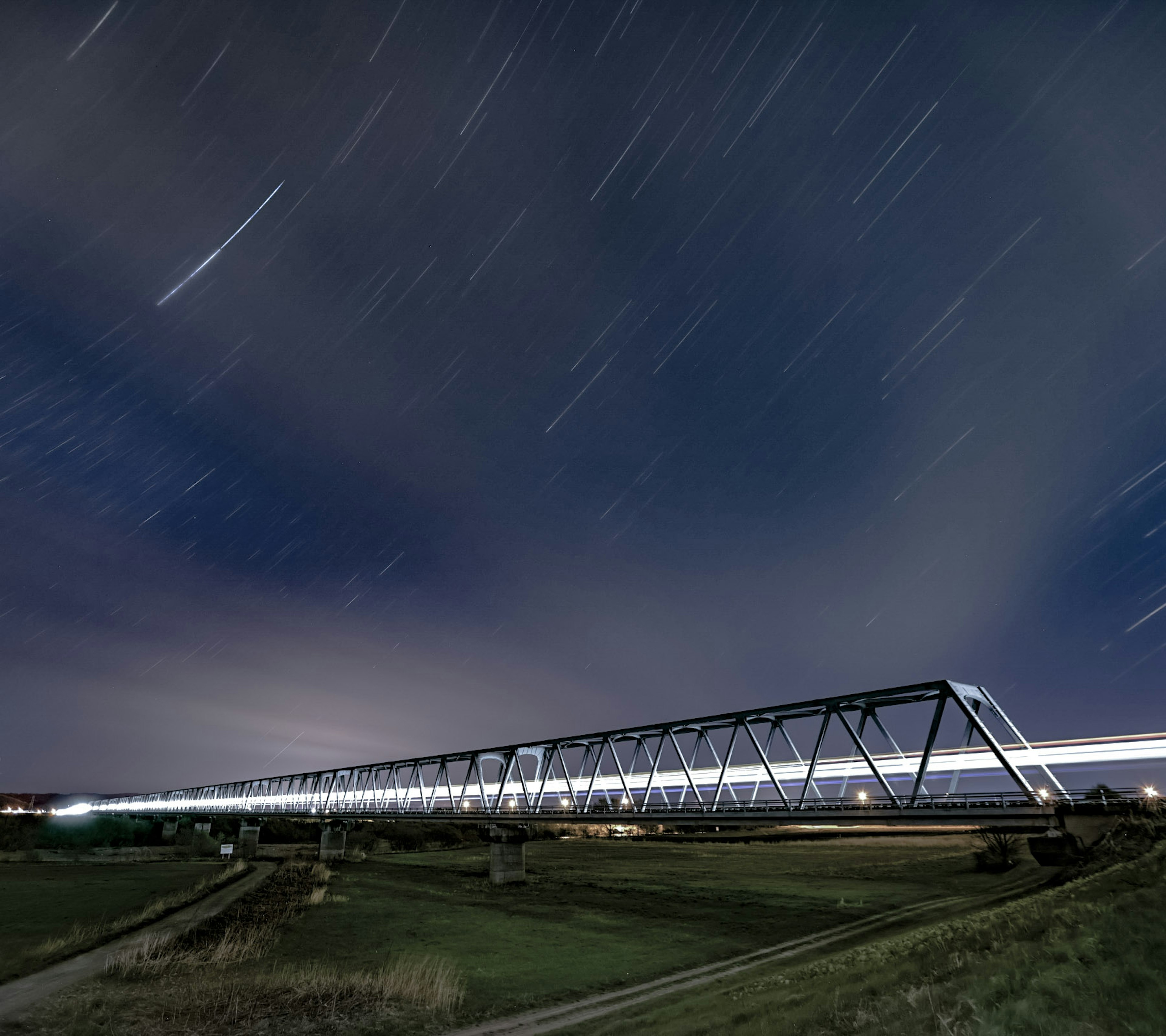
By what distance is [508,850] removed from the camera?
2598 inches

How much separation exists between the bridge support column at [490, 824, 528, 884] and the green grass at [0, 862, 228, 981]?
95.2 ft

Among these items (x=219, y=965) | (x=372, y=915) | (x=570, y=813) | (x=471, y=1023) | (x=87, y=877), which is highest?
(x=87, y=877)

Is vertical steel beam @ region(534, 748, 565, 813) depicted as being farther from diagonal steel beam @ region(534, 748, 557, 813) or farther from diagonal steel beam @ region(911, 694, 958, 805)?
diagonal steel beam @ region(911, 694, 958, 805)

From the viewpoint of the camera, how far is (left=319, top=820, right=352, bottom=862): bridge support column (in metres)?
97.1

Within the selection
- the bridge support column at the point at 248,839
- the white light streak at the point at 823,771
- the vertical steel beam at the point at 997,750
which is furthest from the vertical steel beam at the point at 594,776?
the bridge support column at the point at 248,839

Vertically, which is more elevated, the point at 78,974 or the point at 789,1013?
the point at 78,974

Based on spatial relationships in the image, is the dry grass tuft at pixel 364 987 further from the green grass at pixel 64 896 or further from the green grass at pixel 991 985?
the green grass at pixel 64 896

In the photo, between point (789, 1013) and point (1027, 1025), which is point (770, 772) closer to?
point (789, 1013)

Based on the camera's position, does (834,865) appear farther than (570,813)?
Yes

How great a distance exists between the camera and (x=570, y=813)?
6306 cm

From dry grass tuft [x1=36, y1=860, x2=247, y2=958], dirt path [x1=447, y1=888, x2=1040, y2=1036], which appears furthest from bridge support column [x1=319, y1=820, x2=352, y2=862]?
dirt path [x1=447, y1=888, x2=1040, y2=1036]

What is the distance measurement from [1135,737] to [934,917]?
27181 millimetres

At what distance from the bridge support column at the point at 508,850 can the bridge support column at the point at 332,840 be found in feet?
145

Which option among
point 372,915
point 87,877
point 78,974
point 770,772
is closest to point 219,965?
point 78,974
